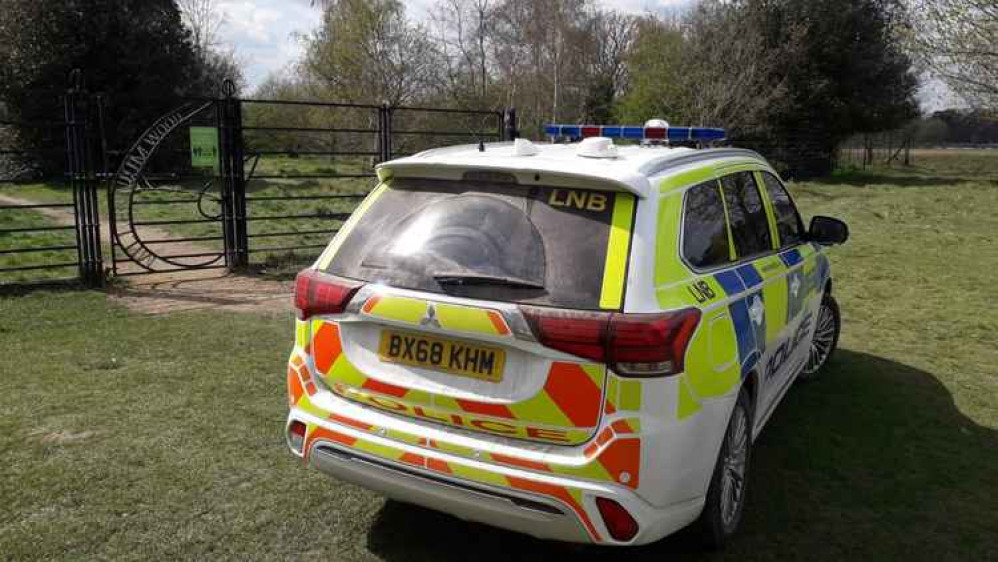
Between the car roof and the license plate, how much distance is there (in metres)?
0.68

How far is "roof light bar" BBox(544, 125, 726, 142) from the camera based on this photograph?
14.4 ft

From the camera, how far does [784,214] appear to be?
472 centimetres

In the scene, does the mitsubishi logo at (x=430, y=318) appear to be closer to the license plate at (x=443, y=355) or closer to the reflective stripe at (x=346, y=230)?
the license plate at (x=443, y=355)

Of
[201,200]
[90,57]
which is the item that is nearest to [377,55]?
[90,57]

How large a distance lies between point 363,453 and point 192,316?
480cm

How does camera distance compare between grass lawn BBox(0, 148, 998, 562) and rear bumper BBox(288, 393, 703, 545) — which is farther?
grass lawn BBox(0, 148, 998, 562)

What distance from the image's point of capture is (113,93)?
20922 millimetres

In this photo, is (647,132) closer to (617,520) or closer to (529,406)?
(529,406)

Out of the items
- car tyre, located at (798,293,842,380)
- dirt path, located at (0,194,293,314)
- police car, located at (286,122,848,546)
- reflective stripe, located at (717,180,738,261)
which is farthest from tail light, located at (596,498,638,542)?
dirt path, located at (0,194,293,314)

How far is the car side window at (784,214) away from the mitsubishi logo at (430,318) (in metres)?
2.41

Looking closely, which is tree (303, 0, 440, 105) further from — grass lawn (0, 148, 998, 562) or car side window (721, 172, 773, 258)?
car side window (721, 172, 773, 258)

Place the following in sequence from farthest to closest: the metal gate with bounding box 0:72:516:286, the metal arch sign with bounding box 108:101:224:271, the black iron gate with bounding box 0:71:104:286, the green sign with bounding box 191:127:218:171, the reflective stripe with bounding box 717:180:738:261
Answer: the green sign with bounding box 191:127:218:171 → the metal arch sign with bounding box 108:101:224:271 → the metal gate with bounding box 0:72:516:286 → the black iron gate with bounding box 0:71:104:286 → the reflective stripe with bounding box 717:180:738:261

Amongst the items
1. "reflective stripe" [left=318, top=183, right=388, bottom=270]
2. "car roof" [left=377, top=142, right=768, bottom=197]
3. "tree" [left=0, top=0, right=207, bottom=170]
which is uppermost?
"tree" [left=0, top=0, right=207, bottom=170]

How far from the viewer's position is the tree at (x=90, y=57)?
1998 cm
